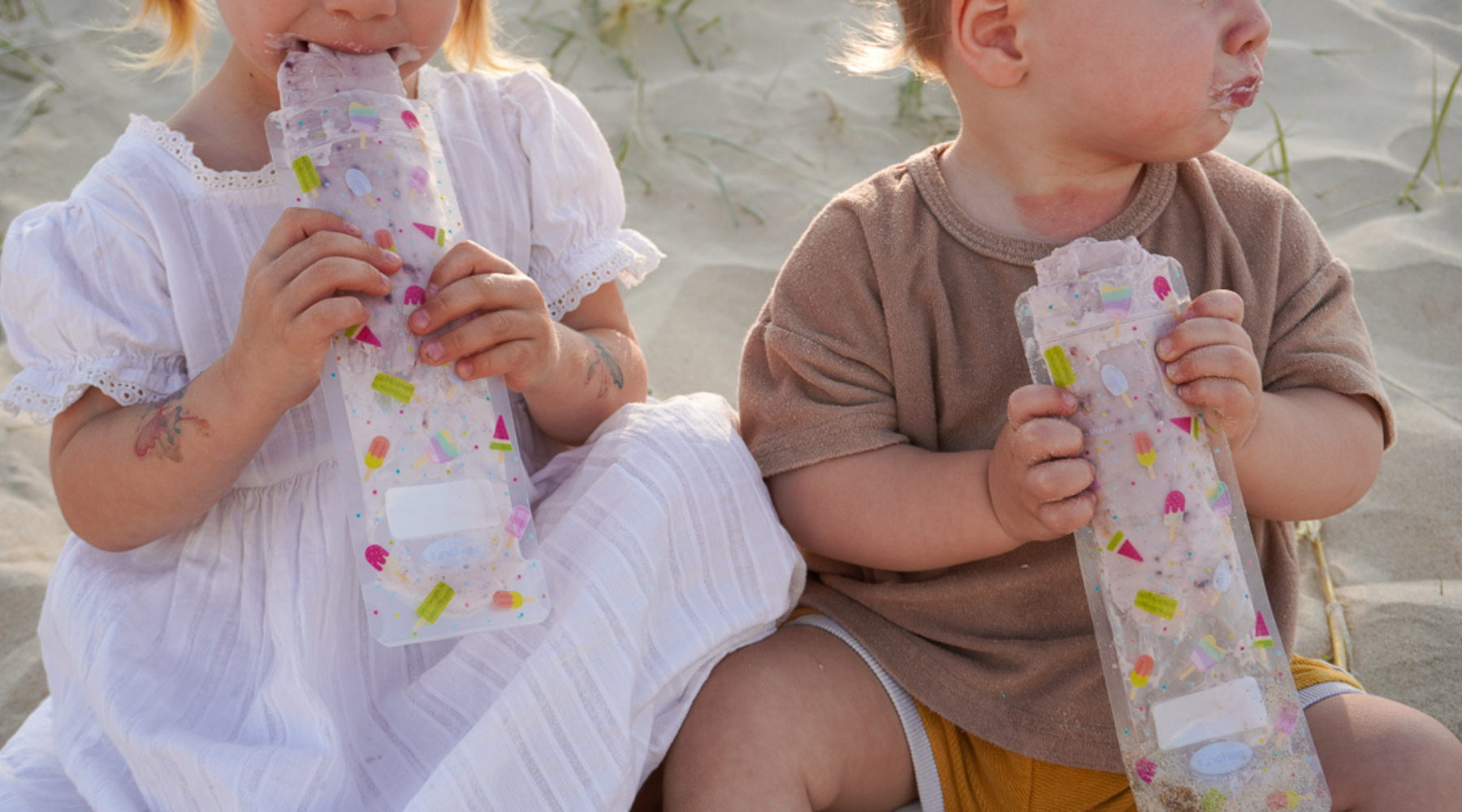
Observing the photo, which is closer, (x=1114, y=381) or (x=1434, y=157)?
(x=1114, y=381)

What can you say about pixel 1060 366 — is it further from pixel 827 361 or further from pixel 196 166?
pixel 196 166

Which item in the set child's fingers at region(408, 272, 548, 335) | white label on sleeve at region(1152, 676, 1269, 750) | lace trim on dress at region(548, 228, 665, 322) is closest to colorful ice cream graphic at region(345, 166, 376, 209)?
child's fingers at region(408, 272, 548, 335)

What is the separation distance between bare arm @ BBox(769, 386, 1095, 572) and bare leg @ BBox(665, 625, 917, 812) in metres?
0.15

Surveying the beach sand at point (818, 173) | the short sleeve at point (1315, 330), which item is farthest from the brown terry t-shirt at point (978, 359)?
the beach sand at point (818, 173)

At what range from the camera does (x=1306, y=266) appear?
1.60m

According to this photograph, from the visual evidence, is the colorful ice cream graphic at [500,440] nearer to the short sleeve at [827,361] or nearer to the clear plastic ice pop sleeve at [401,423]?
the clear plastic ice pop sleeve at [401,423]

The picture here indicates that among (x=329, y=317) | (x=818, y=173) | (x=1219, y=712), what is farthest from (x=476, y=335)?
(x=818, y=173)

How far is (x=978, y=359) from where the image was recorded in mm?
1577

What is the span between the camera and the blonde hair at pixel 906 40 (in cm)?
163

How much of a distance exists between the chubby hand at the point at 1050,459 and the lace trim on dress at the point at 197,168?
93cm

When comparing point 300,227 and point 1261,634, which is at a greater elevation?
point 300,227

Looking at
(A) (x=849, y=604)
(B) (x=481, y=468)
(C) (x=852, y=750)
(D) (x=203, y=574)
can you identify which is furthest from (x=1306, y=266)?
(D) (x=203, y=574)

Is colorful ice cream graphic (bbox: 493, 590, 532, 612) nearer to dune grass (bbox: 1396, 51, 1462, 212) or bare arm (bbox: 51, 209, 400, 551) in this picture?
bare arm (bbox: 51, 209, 400, 551)

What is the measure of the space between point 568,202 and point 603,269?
0.11 m
